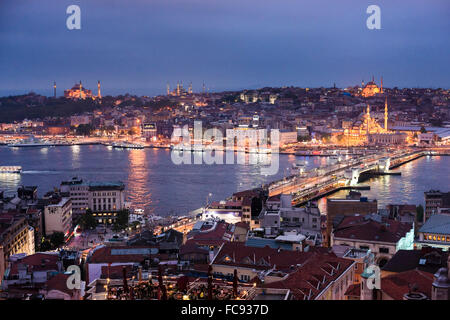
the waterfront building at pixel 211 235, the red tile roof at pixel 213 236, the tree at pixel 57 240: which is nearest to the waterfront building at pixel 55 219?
the tree at pixel 57 240

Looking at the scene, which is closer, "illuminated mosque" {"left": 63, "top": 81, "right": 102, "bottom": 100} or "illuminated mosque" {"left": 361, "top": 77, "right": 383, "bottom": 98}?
"illuminated mosque" {"left": 361, "top": 77, "right": 383, "bottom": 98}

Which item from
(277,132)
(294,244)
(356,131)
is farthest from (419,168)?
(294,244)

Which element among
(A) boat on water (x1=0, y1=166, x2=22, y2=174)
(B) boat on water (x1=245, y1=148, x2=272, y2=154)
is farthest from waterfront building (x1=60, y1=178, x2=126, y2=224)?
(B) boat on water (x1=245, y1=148, x2=272, y2=154)

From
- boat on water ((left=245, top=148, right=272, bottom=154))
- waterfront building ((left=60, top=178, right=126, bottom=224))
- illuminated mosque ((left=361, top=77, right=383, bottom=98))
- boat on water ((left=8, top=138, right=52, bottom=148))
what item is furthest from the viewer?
illuminated mosque ((left=361, top=77, right=383, bottom=98))

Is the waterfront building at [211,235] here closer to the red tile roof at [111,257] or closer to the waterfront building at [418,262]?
the red tile roof at [111,257]

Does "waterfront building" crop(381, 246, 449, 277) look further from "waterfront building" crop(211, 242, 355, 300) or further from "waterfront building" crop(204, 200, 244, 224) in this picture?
"waterfront building" crop(204, 200, 244, 224)

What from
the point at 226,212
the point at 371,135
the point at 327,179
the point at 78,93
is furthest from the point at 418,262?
the point at 78,93

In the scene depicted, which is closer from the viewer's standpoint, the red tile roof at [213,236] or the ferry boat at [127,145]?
the red tile roof at [213,236]
